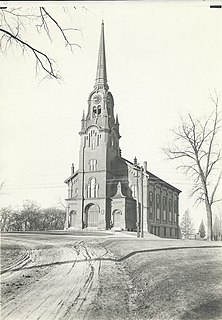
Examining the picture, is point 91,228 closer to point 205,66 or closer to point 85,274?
point 85,274

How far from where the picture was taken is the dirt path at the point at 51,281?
2.49 meters

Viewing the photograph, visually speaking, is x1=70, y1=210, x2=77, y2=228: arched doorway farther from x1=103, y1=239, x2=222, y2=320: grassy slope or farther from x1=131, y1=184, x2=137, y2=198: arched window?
x1=131, y1=184, x2=137, y2=198: arched window

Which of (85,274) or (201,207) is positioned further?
(201,207)

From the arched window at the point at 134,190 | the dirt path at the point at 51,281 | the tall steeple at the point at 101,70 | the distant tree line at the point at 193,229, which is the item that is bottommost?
the dirt path at the point at 51,281

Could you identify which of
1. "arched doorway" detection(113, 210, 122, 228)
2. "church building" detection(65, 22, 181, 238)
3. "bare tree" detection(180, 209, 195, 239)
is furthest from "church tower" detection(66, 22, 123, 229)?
"bare tree" detection(180, 209, 195, 239)

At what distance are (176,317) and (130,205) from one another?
1.26 meters

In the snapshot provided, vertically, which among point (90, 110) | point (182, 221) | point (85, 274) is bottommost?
point (85, 274)

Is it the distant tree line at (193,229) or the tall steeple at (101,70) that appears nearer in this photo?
the distant tree line at (193,229)

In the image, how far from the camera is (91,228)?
11.6ft

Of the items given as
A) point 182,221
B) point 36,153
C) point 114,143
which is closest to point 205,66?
point 114,143

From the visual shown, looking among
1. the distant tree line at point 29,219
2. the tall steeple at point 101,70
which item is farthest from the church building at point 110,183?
the distant tree line at point 29,219

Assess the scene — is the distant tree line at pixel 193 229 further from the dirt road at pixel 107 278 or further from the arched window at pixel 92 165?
the arched window at pixel 92 165

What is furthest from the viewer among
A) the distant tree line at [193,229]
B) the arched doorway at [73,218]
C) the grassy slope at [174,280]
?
the arched doorway at [73,218]

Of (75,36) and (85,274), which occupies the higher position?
(75,36)
